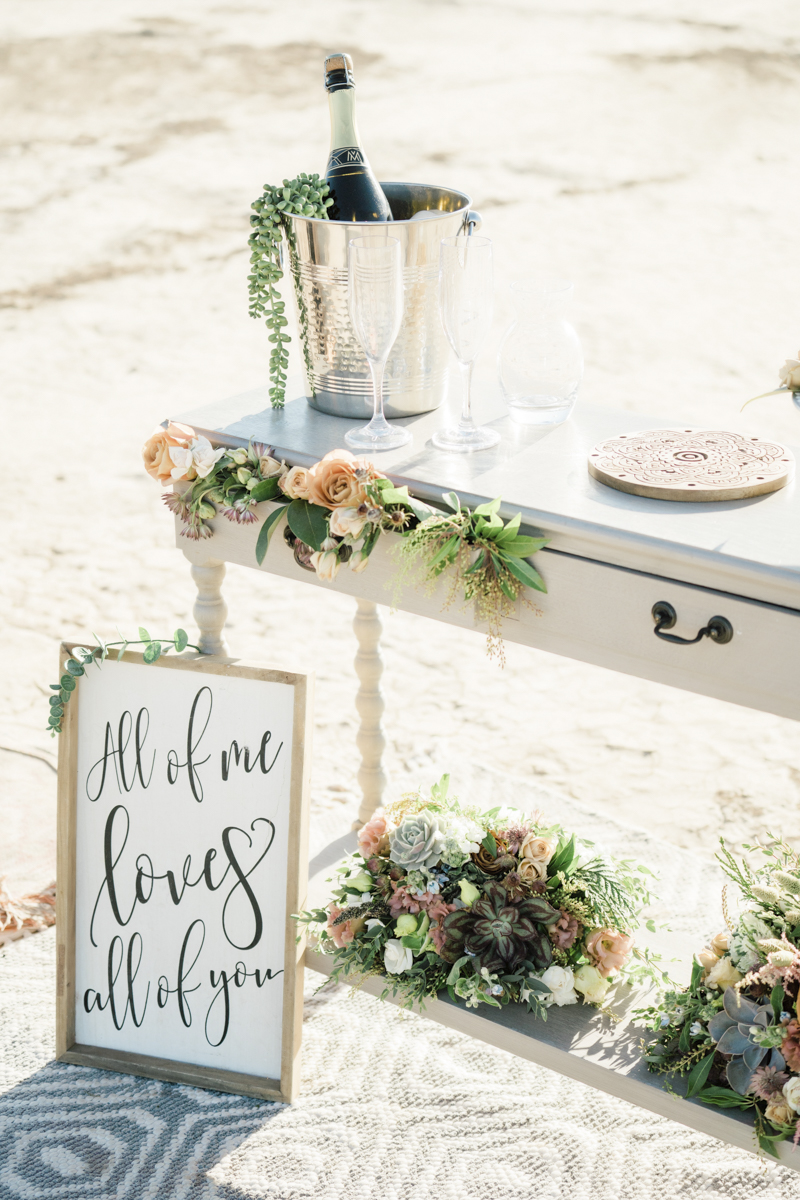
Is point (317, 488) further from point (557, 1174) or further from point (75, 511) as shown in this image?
point (75, 511)

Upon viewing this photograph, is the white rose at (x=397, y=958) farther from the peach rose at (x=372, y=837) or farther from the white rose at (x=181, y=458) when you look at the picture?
the white rose at (x=181, y=458)

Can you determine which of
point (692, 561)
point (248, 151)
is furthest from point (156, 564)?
point (248, 151)

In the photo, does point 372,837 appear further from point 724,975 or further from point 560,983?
point 724,975

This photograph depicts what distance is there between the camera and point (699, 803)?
2.37 meters

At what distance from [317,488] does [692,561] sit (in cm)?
42

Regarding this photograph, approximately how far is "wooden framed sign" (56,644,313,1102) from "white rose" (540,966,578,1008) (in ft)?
1.10

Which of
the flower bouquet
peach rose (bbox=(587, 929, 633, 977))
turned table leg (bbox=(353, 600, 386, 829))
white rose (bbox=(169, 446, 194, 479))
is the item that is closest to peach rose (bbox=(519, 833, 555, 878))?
peach rose (bbox=(587, 929, 633, 977))

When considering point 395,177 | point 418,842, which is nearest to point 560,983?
point 418,842

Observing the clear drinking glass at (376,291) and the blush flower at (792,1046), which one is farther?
the clear drinking glass at (376,291)

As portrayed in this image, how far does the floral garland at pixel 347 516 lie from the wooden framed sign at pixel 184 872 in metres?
0.23

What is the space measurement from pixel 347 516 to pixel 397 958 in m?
0.57

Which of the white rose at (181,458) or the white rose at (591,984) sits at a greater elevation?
the white rose at (181,458)

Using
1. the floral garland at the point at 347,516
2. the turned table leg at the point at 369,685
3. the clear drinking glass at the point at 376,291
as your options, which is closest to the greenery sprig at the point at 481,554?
the floral garland at the point at 347,516

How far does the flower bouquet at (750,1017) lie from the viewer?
1.23 meters
